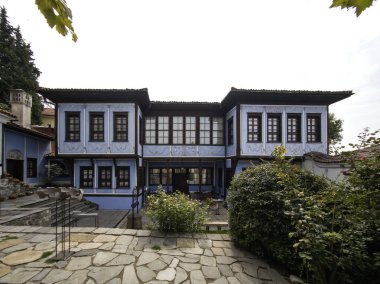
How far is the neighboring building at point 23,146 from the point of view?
11.0 metres

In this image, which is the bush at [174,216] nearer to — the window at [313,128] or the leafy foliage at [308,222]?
the leafy foliage at [308,222]

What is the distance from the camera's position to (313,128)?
1129 cm

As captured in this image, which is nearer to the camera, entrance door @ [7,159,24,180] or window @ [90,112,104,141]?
window @ [90,112,104,141]

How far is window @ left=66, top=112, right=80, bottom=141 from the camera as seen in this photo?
35.3 feet

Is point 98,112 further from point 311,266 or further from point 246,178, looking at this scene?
point 311,266

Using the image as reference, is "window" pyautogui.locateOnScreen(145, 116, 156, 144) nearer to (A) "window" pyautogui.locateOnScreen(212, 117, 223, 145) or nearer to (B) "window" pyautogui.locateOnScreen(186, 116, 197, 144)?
(B) "window" pyautogui.locateOnScreen(186, 116, 197, 144)

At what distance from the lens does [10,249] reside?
377 centimetres

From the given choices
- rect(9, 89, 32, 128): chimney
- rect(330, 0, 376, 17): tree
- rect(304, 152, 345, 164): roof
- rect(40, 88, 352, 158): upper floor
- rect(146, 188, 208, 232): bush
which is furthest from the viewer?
rect(9, 89, 32, 128): chimney

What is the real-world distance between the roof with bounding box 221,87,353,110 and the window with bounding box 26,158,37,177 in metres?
13.7

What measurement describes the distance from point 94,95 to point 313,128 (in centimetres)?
1286

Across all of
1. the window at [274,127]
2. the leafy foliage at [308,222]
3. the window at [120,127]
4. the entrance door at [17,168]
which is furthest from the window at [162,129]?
the entrance door at [17,168]

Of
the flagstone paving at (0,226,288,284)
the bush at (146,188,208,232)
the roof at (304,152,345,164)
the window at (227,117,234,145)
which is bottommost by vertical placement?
the flagstone paving at (0,226,288,284)

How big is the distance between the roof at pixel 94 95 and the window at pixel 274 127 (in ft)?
24.1

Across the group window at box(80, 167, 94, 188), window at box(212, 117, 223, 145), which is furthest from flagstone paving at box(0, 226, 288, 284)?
window at box(212, 117, 223, 145)
